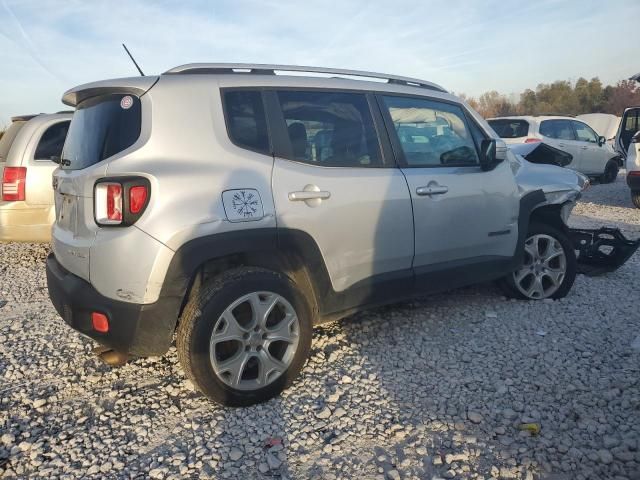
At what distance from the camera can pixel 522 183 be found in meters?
4.25

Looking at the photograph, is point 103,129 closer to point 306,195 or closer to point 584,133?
point 306,195

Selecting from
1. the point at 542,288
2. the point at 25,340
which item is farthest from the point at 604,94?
the point at 25,340

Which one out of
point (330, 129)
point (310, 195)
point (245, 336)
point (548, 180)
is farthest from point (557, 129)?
point (245, 336)

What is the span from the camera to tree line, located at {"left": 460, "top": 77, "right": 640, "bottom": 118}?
43.1 m

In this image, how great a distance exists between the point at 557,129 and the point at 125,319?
1255cm

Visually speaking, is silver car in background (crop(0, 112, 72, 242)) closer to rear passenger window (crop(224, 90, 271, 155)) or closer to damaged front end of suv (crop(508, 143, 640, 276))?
rear passenger window (crop(224, 90, 271, 155))

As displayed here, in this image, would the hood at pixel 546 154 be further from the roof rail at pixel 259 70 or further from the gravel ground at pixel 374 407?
the roof rail at pixel 259 70

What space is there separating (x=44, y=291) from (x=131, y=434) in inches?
125

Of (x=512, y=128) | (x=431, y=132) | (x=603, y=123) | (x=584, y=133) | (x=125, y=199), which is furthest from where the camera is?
(x=603, y=123)

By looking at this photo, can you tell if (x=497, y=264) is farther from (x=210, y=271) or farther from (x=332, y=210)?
(x=210, y=271)

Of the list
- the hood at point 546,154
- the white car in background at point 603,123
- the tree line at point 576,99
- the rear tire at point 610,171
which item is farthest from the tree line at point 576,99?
the hood at point 546,154

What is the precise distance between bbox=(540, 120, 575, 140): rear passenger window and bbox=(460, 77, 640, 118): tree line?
1146 inches

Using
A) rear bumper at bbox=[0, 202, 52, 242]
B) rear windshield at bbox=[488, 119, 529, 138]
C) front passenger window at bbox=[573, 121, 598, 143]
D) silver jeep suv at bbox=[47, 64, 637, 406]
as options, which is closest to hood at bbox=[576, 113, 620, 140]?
front passenger window at bbox=[573, 121, 598, 143]

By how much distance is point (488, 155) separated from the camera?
155 inches
